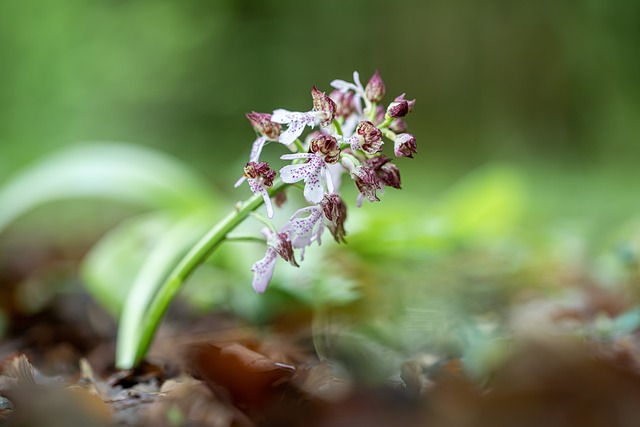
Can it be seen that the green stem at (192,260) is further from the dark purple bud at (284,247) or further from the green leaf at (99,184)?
the green leaf at (99,184)

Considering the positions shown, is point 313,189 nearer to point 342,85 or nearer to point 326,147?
point 326,147

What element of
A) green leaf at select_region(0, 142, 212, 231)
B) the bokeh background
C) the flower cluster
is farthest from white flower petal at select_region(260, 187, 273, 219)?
the bokeh background

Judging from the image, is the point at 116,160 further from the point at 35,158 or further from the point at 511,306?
the point at 35,158

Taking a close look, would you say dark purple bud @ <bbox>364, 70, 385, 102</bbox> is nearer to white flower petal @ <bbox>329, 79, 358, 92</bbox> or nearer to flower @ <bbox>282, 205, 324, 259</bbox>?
white flower petal @ <bbox>329, 79, 358, 92</bbox>

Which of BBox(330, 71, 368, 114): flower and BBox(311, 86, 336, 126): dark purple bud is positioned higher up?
BBox(330, 71, 368, 114): flower

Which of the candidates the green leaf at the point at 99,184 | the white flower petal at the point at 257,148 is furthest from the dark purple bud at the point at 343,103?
the green leaf at the point at 99,184

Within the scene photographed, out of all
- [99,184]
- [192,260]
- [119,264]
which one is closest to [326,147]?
[192,260]
